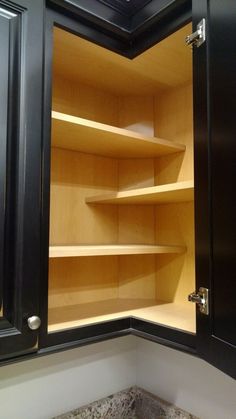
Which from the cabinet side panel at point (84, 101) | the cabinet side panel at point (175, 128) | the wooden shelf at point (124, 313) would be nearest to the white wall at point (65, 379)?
the wooden shelf at point (124, 313)

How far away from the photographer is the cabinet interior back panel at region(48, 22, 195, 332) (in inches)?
46.5

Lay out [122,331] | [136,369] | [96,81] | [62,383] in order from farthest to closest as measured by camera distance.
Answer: [136,369]
[96,81]
[62,383]
[122,331]

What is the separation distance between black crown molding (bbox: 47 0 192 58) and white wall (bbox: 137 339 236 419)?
3.87ft

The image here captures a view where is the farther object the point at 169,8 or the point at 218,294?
the point at 169,8

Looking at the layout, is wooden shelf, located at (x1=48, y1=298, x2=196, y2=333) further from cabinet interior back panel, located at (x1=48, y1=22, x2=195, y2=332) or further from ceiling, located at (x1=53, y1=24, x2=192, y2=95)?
ceiling, located at (x1=53, y1=24, x2=192, y2=95)

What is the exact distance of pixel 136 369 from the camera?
1.42 meters

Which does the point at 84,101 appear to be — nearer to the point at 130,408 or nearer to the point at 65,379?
the point at 65,379

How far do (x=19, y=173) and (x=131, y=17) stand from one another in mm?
691

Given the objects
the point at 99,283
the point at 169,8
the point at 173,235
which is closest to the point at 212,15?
the point at 169,8

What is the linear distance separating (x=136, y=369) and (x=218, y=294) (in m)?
0.93

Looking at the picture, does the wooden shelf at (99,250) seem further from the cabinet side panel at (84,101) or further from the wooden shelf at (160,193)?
the cabinet side panel at (84,101)

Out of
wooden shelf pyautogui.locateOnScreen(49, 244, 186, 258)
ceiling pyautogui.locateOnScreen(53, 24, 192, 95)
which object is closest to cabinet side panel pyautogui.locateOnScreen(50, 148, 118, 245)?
wooden shelf pyautogui.locateOnScreen(49, 244, 186, 258)

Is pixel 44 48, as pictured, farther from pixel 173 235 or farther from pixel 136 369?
pixel 136 369

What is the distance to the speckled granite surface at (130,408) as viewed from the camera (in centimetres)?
121
